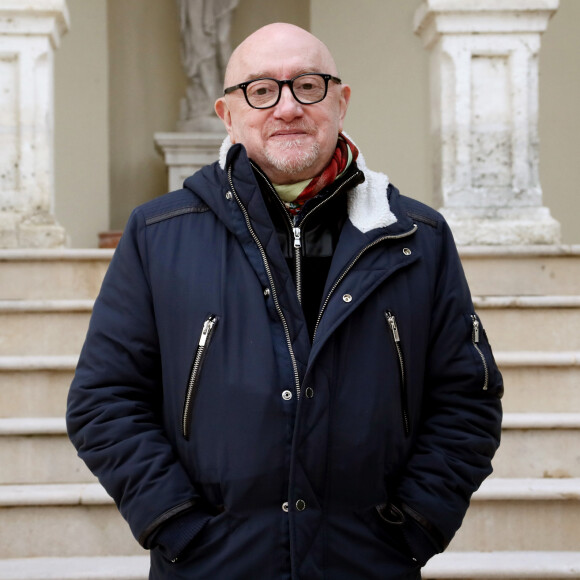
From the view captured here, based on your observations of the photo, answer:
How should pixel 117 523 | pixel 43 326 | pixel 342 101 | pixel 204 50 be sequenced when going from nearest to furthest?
pixel 342 101, pixel 117 523, pixel 43 326, pixel 204 50

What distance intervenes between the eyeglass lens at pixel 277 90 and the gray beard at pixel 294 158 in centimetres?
8

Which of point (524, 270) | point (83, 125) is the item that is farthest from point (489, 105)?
point (83, 125)

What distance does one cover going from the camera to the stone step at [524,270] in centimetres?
355

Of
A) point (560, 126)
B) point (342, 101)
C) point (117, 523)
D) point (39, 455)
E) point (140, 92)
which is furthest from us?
point (140, 92)

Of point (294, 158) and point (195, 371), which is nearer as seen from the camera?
point (195, 371)

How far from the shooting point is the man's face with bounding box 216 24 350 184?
154cm

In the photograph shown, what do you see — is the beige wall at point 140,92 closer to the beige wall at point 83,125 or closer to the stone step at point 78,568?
the beige wall at point 83,125

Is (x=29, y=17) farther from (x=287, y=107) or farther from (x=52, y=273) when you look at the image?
(x=287, y=107)

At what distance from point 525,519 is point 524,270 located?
1.18 m

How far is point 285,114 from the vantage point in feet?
5.03

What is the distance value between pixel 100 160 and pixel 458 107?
128 inches

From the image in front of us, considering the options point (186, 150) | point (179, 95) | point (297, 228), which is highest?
point (179, 95)

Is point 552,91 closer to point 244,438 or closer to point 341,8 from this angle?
point 341,8

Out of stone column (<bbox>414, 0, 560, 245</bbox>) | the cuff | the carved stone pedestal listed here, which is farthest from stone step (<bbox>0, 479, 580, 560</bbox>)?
the carved stone pedestal
